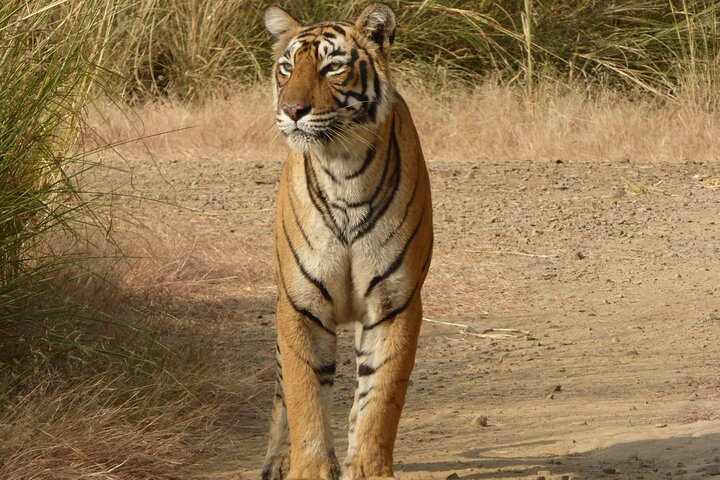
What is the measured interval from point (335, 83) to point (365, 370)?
2.71 ft

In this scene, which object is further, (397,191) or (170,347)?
(170,347)

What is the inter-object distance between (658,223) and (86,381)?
4.71 metres

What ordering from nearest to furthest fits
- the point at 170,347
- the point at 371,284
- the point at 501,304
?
the point at 371,284 < the point at 170,347 < the point at 501,304

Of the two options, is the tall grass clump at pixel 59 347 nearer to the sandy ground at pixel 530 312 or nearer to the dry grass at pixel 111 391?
the dry grass at pixel 111 391

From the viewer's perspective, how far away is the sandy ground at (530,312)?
4.26 m

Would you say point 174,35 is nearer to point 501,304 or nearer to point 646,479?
point 501,304

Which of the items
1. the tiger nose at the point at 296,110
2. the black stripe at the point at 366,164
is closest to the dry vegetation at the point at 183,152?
the black stripe at the point at 366,164

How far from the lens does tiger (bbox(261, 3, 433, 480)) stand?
355cm

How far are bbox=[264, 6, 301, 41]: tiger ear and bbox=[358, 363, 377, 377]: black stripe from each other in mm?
1025

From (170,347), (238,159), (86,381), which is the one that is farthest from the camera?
(238,159)

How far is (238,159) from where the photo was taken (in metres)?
9.60

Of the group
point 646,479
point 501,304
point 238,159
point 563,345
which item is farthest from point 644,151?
point 646,479

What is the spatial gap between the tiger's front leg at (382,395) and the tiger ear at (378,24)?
77cm

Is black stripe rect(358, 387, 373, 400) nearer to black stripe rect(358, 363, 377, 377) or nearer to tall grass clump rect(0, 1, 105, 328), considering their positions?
black stripe rect(358, 363, 377, 377)
